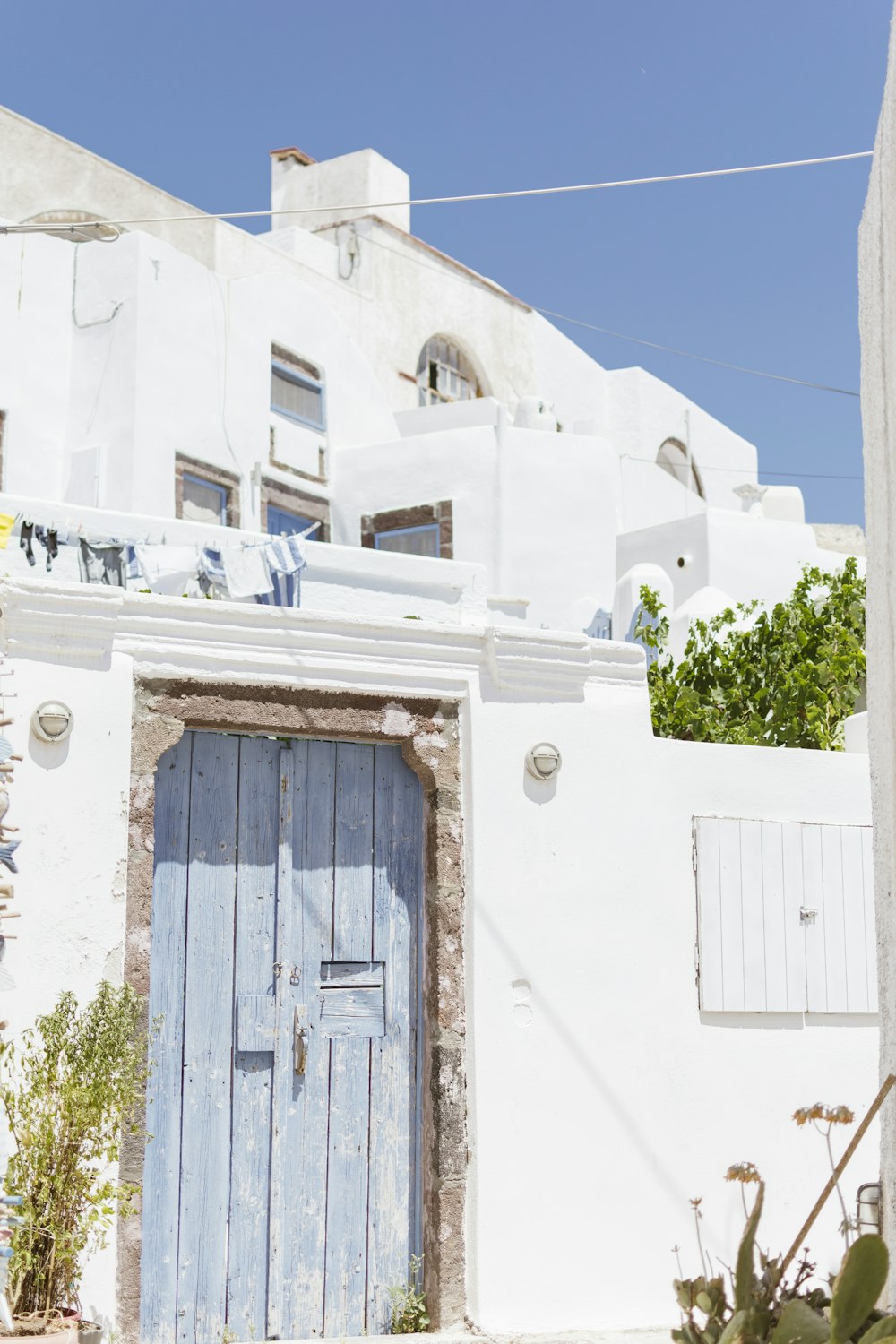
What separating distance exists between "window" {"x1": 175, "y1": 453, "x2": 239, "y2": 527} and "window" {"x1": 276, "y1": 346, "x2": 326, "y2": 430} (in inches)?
63.0

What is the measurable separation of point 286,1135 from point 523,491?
15444 millimetres

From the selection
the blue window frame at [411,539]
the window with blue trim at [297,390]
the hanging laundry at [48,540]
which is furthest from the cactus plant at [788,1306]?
the window with blue trim at [297,390]

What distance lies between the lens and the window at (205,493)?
63.4 feet

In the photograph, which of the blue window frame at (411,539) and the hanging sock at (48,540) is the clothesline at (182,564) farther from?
the blue window frame at (411,539)

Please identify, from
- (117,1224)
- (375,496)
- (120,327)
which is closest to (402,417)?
(375,496)

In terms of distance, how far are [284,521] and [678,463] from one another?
42.7 feet

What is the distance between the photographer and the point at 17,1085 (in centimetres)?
576

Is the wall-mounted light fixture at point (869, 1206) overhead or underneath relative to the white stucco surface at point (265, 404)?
underneath

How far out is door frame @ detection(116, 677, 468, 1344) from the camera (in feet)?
20.6

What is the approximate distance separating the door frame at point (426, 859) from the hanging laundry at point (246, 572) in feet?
20.8

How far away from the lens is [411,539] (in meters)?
21.4

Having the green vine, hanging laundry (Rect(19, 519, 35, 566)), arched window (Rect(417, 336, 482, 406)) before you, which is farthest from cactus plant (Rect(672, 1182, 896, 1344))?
arched window (Rect(417, 336, 482, 406))

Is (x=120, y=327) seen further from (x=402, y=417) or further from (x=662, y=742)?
(x=662, y=742)

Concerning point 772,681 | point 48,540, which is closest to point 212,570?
point 48,540
